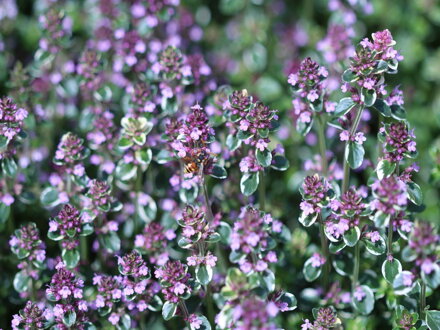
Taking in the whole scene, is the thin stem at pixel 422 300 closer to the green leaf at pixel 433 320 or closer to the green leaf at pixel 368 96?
the green leaf at pixel 433 320

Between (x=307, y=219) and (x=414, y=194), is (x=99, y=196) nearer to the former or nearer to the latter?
(x=307, y=219)

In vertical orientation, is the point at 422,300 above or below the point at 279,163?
below

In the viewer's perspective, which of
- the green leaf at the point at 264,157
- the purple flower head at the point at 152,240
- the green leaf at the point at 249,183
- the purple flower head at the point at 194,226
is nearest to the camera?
the purple flower head at the point at 194,226

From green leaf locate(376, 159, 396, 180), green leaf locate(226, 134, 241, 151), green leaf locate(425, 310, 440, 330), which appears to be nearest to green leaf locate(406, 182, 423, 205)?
green leaf locate(376, 159, 396, 180)

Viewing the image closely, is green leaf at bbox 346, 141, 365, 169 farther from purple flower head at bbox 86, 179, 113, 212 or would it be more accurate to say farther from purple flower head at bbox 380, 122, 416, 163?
purple flower head at bbox 86, 179, 113, 212

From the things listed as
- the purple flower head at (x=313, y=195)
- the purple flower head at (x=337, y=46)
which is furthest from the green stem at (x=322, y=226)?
the purple flower head at (x=337, y=46)

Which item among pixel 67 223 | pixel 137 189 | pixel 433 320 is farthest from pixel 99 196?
pixel 433 320
